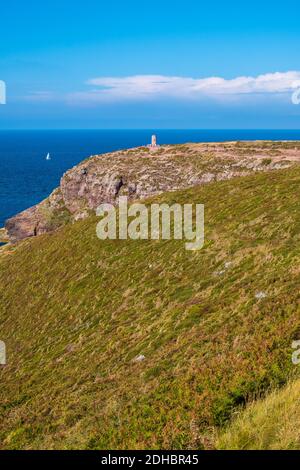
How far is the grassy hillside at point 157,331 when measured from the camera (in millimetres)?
12297

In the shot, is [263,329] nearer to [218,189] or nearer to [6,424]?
[6,424]

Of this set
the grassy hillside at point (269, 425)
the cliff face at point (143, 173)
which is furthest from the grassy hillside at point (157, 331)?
the cliff face at point (143, 173)

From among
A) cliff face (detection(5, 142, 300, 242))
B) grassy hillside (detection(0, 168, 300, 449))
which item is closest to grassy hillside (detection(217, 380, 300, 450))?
grassy hillside (detection(0, 168, 300, 449))

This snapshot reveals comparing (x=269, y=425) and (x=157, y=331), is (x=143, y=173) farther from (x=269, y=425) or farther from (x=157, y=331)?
(x=269, y=425)

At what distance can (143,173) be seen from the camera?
82.7m

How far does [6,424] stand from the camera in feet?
58.5

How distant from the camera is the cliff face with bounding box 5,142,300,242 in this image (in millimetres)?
74938

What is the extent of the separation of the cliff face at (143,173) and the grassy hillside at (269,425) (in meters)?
60.6

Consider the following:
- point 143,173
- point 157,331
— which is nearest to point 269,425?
point 157,331

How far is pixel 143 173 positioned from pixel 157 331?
211 ft

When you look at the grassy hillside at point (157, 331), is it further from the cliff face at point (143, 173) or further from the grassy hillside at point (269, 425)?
the cliff face at point (143, 173)

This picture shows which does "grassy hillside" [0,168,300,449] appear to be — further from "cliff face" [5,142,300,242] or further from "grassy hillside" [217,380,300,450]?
"cliff face" [5,142,300,242]

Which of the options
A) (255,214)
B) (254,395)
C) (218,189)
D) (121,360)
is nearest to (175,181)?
(218,189)

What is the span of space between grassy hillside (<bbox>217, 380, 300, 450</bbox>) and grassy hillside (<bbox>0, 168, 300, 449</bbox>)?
0.62 m
